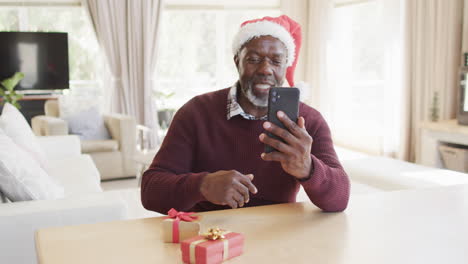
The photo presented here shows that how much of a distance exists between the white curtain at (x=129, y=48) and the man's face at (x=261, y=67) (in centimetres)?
467

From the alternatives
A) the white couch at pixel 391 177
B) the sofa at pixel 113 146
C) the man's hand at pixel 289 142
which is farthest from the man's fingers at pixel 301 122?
the sofa at pixel 113 146

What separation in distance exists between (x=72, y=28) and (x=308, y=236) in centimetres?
557

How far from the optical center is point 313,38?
644 centimetres

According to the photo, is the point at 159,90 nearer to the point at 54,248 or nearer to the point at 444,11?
the point at 444,11

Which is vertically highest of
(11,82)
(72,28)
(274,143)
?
(72,28)

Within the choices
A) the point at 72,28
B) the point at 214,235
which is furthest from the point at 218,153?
the point at 72,28

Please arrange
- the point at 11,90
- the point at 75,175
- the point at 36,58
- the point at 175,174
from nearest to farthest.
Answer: the point at 175,174
the point at 75,175
the point at 11,90
the point at 36,58

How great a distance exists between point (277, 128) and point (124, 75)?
5.16 metres

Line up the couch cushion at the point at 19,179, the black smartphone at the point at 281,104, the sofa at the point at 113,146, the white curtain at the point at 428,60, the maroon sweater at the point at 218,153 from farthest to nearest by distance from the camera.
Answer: the white curtain at the point at 428,60, the sofa at the point at 113,146, the couch cushion at the point at 19,179, the maroon sweater at the point at 218,153, the black smartphone at the point at 281,104

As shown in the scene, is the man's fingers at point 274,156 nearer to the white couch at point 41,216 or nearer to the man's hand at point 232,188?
the man's hand at point 232,188

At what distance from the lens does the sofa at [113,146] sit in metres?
4.36

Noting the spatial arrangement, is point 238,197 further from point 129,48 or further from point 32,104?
point 32,104

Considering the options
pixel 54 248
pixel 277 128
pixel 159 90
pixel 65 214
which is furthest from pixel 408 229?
pixel 159 90

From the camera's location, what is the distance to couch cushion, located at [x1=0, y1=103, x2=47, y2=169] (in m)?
2.67
